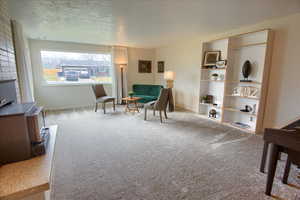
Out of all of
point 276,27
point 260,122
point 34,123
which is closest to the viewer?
point 34,123

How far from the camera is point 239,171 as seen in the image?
2.03m

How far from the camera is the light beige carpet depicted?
5.50ft

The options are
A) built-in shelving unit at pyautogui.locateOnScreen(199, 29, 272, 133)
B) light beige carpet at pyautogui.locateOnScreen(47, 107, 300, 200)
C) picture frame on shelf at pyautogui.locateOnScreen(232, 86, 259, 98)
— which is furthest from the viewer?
A: picture frame on shelf at pyautogui.locateOnScreen(232, 86, 259, 98)

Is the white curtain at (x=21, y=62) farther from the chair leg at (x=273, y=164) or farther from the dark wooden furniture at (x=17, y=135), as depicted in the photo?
the chair leg at (x=273, y=164)

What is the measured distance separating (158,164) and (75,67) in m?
4.89

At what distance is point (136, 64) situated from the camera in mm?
6609

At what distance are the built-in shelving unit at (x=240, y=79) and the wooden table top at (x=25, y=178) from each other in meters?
3.72

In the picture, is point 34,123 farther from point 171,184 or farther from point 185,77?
point 185,77

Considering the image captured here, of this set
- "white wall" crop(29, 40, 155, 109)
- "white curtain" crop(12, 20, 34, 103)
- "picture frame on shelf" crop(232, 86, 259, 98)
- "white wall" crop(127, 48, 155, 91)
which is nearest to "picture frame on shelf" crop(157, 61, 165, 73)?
"white wall" crop(127, 48, 155, 91)

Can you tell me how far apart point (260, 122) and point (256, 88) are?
29.1 inches

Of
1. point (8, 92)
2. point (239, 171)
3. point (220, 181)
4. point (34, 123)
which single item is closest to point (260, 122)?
point (239, 171)

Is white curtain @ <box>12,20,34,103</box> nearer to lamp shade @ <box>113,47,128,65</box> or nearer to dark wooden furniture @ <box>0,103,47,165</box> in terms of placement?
dark wooden furniture @ <box>0,103,47,165</box>

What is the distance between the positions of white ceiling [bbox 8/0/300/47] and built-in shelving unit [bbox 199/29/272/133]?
450mm

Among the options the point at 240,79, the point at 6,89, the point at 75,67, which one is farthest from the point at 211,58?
the point at 75,67
